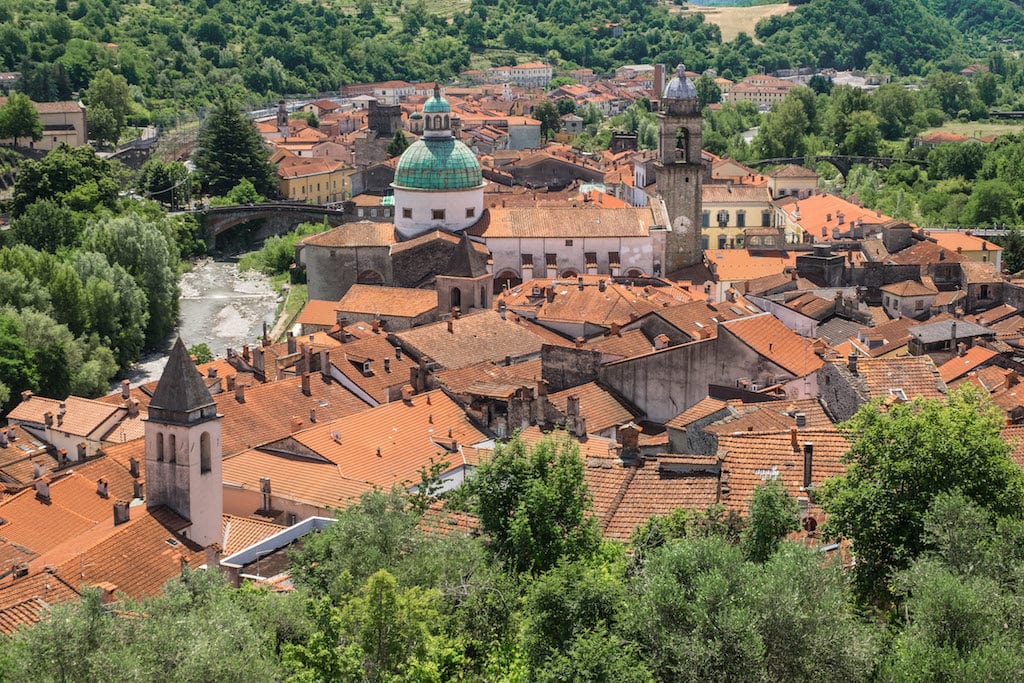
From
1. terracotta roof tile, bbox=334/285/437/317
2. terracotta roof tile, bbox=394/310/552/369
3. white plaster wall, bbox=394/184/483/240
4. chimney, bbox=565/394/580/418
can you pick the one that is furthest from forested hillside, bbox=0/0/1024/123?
chimney, bbox=565/394/580/418

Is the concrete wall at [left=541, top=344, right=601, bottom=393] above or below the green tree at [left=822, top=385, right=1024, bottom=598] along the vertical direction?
below

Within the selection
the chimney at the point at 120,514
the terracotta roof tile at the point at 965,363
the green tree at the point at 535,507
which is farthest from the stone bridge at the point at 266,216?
the green tree at the point at 535,507

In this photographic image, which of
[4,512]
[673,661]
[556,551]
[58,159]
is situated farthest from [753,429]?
[58,159]

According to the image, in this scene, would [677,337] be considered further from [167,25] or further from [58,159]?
[167,25]

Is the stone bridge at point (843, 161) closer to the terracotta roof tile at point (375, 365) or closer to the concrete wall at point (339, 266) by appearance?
the concrete wall at point (339, 266)

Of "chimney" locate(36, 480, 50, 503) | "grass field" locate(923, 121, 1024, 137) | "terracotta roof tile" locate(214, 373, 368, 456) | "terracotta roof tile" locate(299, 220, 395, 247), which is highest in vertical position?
"terracotta roof tile" locate(299, 220, 395, 247)

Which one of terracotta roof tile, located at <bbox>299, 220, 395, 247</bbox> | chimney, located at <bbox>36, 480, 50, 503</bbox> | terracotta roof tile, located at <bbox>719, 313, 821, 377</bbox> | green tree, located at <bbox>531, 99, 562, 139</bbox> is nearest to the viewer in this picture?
chimney, located at <bbox>36, 480, 50, 503</bbox>

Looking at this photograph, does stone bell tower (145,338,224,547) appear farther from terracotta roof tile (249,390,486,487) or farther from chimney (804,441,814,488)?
chimney (804,441,814,488)
